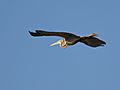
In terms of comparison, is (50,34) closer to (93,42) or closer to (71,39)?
(71,39)

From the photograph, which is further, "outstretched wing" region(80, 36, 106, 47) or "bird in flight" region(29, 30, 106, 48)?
A: "outstretched wing" region(80, 36, 106, 47)

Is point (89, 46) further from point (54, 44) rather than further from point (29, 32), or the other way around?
point (29, 32)

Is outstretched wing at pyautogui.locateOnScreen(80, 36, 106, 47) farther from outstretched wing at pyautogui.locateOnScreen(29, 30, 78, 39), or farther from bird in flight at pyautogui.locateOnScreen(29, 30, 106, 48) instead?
outstretched wing at pyautogui.locateOnScreen(29, 30, 78, 39)

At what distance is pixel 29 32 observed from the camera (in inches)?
1411

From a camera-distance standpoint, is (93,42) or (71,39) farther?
(93,42)

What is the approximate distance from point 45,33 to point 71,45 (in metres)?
2.51

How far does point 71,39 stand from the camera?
36656 millimetres

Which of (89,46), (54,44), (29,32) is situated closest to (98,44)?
(89,46)

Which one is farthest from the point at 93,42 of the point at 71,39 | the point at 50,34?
the point at 50,34

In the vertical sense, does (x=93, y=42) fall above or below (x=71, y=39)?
above

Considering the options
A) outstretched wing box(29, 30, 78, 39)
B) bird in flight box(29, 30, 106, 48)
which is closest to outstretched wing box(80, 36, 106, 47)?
bird in flight box(29, 30, 106, 48)

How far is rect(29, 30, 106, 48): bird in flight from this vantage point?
3569 centimetres

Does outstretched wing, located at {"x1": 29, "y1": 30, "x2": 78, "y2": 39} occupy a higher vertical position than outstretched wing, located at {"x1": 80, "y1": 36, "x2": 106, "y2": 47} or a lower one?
lower

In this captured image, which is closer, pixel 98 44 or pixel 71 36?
pixel 71 36
